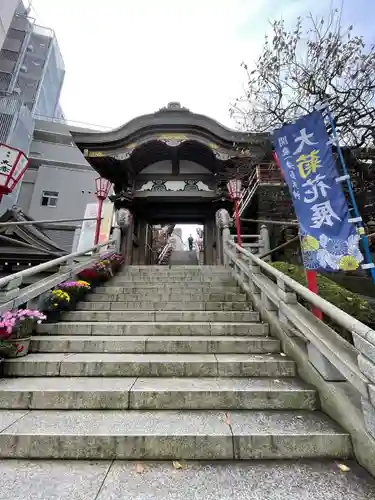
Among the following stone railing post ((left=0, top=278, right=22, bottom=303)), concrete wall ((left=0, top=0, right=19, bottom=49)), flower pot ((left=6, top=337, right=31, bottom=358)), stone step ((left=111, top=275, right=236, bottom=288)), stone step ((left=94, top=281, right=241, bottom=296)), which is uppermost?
concrete wall ((left=0, top=0, right=19, bottom=49))

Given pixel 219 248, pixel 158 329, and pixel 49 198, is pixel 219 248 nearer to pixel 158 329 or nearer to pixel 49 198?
pixel 158 329

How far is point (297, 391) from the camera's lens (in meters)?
2.57

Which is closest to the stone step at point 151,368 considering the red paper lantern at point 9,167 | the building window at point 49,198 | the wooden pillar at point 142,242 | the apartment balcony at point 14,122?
the red paper lantern at point 9,167

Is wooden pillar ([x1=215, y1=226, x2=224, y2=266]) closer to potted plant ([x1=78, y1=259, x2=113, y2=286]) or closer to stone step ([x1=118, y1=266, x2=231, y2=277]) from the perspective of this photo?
stone step ([x1=118, y1=266, x2=231, y2=277])

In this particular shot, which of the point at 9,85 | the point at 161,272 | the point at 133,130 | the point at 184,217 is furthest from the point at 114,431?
the point at 9,85

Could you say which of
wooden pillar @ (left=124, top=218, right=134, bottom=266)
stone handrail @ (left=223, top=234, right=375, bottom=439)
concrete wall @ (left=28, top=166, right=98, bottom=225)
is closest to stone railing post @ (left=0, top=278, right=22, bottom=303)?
stone handrail @ (left=223, top=234, right=375, bottom=439)

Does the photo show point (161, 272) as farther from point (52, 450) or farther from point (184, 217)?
point (52, 450)

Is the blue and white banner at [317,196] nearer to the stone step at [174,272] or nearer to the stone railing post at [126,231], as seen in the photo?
the stone step at [174,272]

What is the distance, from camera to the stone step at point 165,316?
4.66m

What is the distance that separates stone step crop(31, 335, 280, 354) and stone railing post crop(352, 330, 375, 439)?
158 cm

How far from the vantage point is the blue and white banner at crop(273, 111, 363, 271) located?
328 cm

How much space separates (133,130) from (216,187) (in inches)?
169

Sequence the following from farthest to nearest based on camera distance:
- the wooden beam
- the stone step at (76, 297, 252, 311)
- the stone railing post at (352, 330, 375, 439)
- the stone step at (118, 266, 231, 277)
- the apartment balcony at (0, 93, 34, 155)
A: the apartment balcony at (0, 93, 34, 155)
the wooden beam
the stone step at (118, 266, 231, 277)
the stone step at (76, 297, 252, 311)
the stone railing post at (352, 330, 375, 439)

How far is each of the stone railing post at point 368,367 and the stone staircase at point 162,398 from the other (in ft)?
0.96
